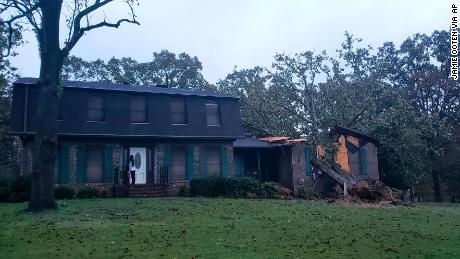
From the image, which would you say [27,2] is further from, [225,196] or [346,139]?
[346,139]

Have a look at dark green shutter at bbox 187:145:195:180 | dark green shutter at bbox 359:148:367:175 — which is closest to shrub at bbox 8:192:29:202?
dark green shutter at bbox 187:145:195:180

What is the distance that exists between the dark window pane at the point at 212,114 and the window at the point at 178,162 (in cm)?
232

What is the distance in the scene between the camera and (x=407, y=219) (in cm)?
1502

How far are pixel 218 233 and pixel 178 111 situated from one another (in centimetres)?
1571

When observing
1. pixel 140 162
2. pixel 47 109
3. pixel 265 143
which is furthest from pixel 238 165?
pixel 47 109

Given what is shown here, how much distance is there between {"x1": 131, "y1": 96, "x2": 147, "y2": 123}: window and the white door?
1.56 metres

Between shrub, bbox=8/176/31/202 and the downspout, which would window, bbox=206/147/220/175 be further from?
shrub, bbox=8/176/31/202

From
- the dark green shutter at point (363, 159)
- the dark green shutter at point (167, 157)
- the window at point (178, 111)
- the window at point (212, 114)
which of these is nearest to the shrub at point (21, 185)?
the dark green shutter at point (167, 157)

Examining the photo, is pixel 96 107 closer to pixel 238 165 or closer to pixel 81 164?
pixel 81 164

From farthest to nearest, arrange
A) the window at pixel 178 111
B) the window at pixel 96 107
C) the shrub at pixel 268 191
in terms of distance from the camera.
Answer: the window at pixel 178 111 < the window at pixel 96 107 < the shrub at pixel 268 191

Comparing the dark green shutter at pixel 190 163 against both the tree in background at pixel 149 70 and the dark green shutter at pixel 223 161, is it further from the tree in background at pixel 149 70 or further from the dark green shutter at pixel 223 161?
the tree in background at pixel 149 70

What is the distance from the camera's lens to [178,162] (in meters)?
25.5

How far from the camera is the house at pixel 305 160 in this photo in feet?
86.4

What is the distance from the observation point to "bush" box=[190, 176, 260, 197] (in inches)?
873
